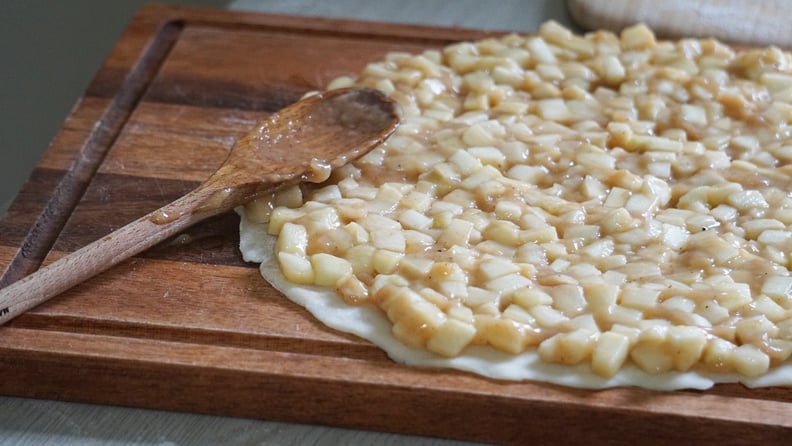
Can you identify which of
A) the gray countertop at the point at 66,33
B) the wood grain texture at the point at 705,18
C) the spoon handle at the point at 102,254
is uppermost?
the wood grain texture at the point at 705,18

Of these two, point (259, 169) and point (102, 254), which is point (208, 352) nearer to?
point (102, 254)

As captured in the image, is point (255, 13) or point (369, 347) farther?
point (255, 13)

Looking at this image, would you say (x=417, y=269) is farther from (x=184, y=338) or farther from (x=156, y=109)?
(x=156, y=109)

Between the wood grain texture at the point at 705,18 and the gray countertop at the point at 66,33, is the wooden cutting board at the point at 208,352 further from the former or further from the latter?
the wood grain texture at the point at 705,18

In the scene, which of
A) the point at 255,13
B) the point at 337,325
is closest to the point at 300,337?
the point at 337,325

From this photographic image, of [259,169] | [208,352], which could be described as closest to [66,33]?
[259,169]

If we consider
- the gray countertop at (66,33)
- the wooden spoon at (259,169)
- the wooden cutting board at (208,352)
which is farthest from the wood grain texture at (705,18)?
the wooden cutting board at (208,352)

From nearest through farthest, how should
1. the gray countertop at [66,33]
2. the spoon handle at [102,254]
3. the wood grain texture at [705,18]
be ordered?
the spoon handle at [102,254] < the wood grain texture at [705,18] < the gray countertop at [66,33]
